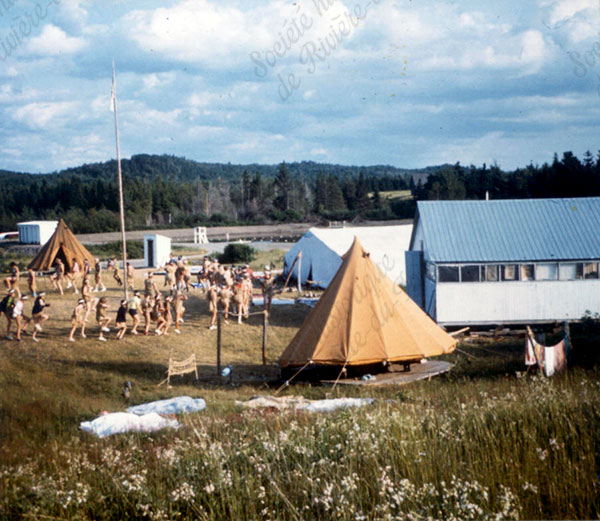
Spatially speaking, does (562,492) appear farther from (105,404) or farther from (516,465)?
(105,404)

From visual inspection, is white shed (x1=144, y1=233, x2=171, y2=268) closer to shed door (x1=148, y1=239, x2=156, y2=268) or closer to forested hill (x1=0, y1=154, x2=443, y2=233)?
shed door (x1=148, y1=239, x2=156, y2=268)

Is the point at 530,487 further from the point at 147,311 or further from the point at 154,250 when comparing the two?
the point at 154,250

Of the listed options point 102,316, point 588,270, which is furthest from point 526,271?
point 102,316

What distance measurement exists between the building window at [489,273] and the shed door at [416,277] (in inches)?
104

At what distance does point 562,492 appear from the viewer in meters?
3.70

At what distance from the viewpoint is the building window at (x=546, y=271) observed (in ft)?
72.4

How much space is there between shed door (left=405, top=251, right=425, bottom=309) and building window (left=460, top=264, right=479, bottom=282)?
7.20ft

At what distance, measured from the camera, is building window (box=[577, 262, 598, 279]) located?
72.3 ft

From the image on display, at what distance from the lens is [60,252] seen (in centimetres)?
3447

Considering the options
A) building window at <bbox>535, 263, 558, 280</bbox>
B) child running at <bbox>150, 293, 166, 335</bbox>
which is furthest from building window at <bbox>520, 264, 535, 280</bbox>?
child running at <bbox>150, 293, 166, 335</bbox>

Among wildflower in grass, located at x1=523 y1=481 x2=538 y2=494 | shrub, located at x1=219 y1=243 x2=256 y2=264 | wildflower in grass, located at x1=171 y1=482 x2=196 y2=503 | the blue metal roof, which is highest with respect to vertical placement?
the blue metal roof

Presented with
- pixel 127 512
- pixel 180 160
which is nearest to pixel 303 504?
pixel 127 512

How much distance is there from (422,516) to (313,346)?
12.2m

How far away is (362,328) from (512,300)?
8522 mm
